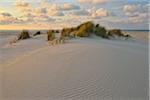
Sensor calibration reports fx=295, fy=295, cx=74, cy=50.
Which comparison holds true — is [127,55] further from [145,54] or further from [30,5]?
[30,5]

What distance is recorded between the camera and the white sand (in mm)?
2584

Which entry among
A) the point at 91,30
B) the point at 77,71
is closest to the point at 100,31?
the point at 91,30

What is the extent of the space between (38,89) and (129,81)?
0.81 m

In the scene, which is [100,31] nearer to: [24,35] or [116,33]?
[116,33]

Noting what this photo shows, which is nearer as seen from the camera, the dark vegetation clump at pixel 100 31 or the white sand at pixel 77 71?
the white sand at pixel 77 71

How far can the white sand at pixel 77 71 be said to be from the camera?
2.58m

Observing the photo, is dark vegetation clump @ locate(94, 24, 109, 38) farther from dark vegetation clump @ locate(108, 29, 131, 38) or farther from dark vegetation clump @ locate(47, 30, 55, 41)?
dark vegetation clump @ locate(47, 30, 55, 41)

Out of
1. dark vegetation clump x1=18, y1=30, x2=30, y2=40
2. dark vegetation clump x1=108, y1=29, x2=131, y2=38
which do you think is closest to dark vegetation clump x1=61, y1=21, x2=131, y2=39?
dark vegetation clump x1=108, y1=29, x2=131, y2=38

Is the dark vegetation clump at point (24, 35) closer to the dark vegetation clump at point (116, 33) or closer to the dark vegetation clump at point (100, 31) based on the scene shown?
the dark vegetation clump at point (100, 31)

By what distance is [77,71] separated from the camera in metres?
2.65

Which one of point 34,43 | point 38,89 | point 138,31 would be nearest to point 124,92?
point 138,31

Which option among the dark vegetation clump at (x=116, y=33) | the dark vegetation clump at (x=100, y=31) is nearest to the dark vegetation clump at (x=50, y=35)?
the dark vegetation clump at (x=100, y=31)

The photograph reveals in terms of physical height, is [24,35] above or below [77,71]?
above

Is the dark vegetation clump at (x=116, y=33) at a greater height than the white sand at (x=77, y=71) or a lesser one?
greater
